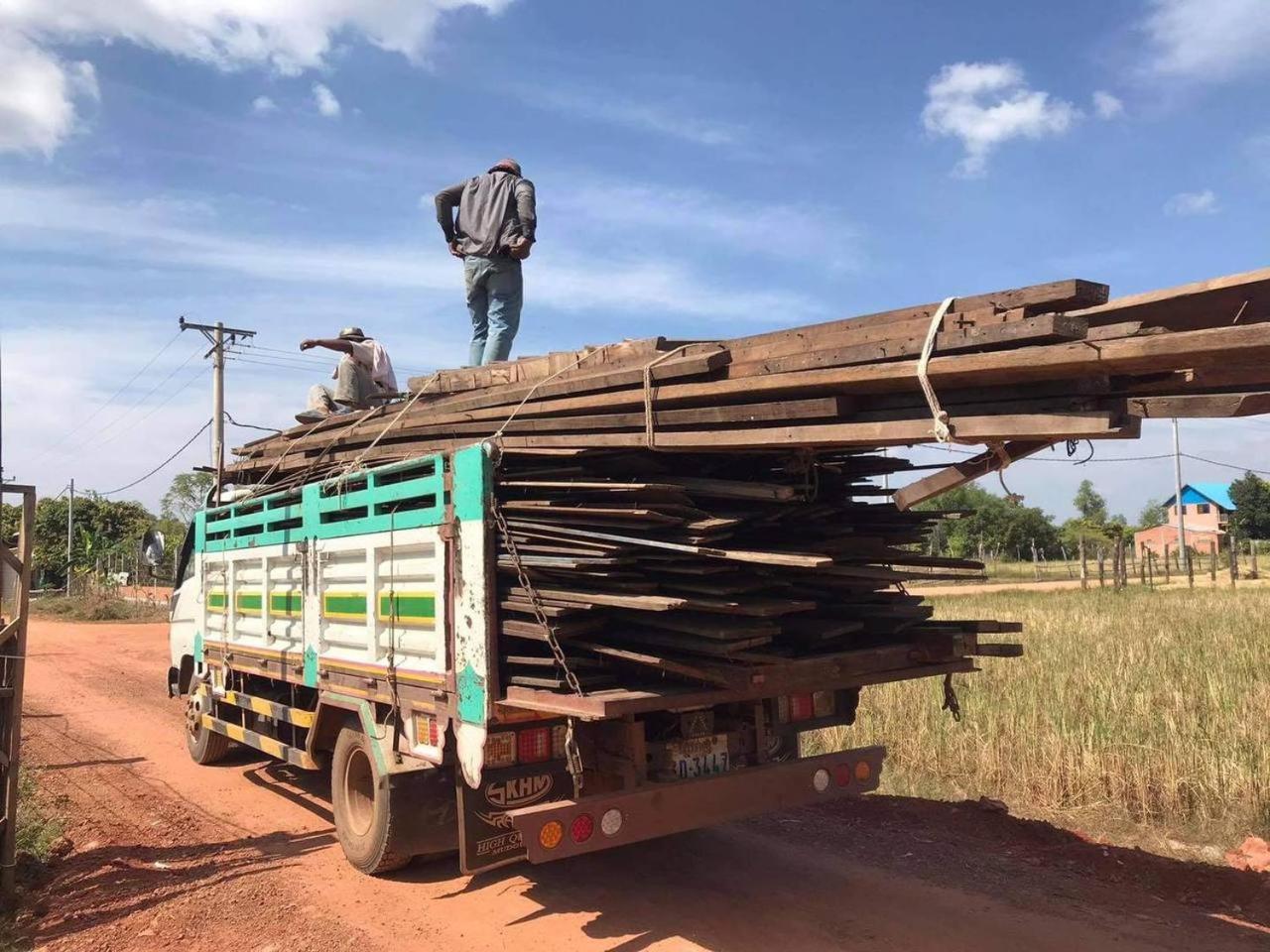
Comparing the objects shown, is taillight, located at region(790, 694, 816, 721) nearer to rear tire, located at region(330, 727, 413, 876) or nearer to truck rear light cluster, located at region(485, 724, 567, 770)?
truck rear light cluster, located at region(485, 724, 567, 770)

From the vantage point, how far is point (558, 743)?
15.3 feet

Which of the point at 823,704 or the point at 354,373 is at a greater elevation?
the point at 354,373

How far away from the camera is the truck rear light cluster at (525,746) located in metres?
4.45

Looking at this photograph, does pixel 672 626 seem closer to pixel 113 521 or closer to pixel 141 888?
pixel 141 888

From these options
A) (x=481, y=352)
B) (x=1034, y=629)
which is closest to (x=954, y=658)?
(x=481, y=352)

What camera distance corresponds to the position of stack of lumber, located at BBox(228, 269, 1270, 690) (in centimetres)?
303

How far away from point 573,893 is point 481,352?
14.2ft

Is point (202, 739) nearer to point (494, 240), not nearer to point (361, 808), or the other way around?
point (361, 808)

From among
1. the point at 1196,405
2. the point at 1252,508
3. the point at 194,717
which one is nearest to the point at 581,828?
the point at 1196,405

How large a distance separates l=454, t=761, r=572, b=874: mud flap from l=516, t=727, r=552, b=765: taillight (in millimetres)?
39

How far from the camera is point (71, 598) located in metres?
33.2

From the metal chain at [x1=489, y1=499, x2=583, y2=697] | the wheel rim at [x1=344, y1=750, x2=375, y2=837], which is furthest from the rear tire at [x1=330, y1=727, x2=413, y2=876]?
the metal chain at [x1=489, y1=499, x2=583, y2=697]

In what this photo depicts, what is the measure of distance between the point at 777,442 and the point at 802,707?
213cm

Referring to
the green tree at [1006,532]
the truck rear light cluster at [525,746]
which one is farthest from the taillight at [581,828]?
the green tree at [1006,532]
